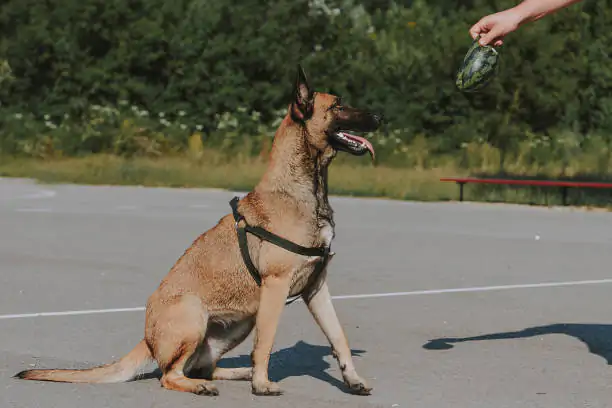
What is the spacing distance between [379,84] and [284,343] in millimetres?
23022

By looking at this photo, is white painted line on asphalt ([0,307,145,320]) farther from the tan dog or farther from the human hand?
the human hand

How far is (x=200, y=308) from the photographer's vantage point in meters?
6.73

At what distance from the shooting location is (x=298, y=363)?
802 centimetres

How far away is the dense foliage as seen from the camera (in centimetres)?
2998

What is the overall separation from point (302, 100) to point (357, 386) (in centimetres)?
161

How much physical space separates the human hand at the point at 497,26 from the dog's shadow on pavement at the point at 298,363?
2.21 metres

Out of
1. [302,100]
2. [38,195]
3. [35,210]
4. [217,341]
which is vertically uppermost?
[302,100]

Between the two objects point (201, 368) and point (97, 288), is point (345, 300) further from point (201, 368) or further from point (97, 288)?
point (201, 368)

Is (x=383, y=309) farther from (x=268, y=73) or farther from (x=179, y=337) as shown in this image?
(x=268, y=73)

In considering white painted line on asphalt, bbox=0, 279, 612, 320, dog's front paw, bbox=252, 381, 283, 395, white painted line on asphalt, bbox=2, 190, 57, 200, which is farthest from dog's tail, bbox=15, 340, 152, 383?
white painted line on asphalt, bbox=2, 190, 57, 200

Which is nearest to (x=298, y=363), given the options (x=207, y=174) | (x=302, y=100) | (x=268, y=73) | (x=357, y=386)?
(x=357, y=386)

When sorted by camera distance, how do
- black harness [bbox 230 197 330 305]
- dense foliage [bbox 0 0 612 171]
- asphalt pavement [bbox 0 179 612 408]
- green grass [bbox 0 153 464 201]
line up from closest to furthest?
black harness [bbox 230 197 330 305], asphalt pavement [bbox 0 179 612 408], green grass [bbox 0 153 464 201], dense foliage [bbox 0 0 612 171]

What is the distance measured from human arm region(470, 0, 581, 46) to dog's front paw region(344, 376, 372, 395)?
2183 millimetres

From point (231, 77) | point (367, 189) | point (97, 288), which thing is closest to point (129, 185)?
point (367, 189)
